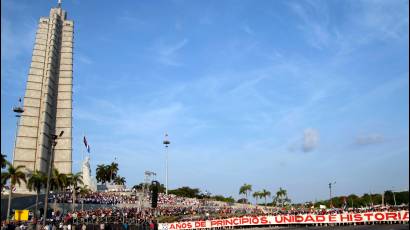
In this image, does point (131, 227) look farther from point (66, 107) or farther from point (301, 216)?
point (66, 107)

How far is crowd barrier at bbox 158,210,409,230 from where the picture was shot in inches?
1705

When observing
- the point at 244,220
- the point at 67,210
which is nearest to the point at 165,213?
the point at 67,210

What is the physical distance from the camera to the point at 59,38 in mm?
114812

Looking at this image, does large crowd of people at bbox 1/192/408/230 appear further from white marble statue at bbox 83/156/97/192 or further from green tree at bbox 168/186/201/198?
green tree at bbox 168/186/201/198

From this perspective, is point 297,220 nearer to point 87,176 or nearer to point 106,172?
point 87,176

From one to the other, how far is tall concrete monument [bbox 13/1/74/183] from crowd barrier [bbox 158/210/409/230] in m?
55.6

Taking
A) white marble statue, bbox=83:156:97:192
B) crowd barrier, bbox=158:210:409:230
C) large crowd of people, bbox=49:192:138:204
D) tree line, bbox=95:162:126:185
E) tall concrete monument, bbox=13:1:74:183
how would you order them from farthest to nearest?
tree line, bbox=95:162:126:185 → white marble statue, bbox=83:156:97:192 → tall concrete monument, bbox=13:1:74:183 → large crowd of people, bbox=49:192:138:204 → crowd barrier, bbox=158:210:409:230

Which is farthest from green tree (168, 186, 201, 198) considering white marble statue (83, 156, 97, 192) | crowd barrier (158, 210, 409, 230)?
crowd barrier (158, 210, 409, 230)

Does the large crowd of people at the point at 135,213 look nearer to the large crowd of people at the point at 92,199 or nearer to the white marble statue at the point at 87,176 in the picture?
the large crowd of people at the point at 92,199

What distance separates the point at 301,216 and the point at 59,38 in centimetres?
8865

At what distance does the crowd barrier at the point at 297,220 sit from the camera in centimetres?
4331

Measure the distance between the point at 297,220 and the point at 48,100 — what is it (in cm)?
7299

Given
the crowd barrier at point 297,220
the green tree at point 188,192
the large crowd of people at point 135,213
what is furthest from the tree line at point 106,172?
the crowd barrier at point 297,220

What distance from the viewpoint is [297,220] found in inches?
1871
